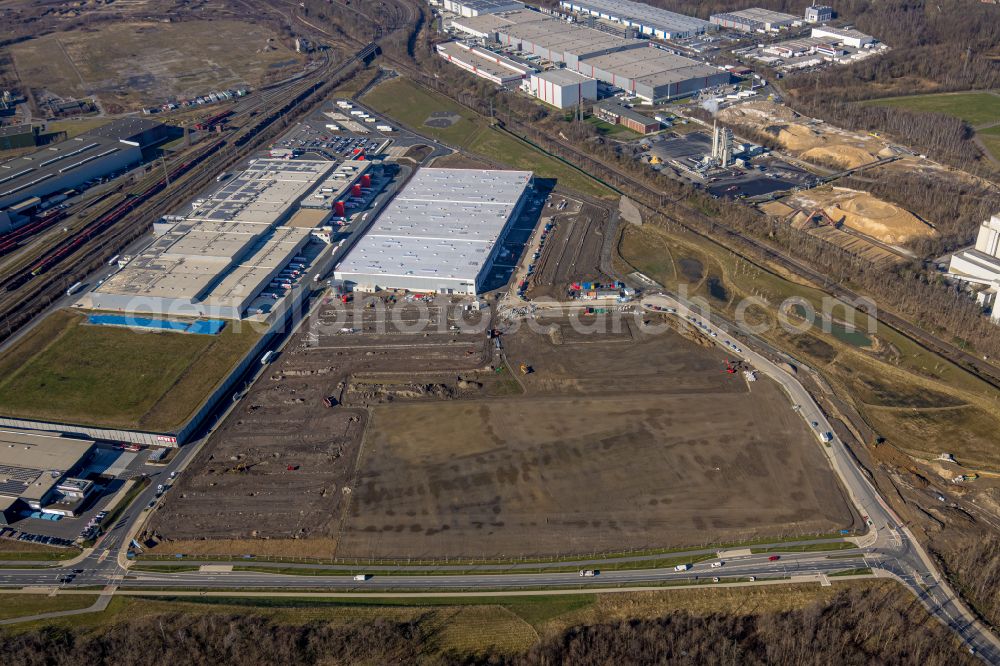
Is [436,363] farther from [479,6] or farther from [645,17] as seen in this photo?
[479,6]

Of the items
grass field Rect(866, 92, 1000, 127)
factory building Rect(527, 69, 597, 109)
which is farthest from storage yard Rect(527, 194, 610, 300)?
grass field Rect(866, 92, 1000, 127)

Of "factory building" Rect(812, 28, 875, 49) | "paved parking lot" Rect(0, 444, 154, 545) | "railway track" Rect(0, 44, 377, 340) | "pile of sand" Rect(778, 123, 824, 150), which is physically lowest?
"paved parking lot" Rect(0, 444, 154, 545)

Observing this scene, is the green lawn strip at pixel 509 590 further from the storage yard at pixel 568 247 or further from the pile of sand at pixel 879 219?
the pile of sand at pixel 879 219

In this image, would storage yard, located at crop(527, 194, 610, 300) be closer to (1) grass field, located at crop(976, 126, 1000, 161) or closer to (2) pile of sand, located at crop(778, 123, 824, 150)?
(2) pile of sand, located at crop(778, 123, 824, 150)

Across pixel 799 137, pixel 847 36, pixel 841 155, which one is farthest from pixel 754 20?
pixel 841 155

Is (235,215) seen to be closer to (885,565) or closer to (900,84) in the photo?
(885,565)

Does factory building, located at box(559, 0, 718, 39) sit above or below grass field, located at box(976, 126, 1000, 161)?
above
